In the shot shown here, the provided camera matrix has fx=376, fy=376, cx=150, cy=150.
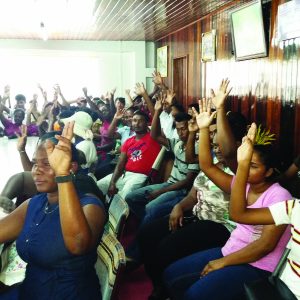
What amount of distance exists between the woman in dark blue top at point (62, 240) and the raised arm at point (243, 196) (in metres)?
0.63

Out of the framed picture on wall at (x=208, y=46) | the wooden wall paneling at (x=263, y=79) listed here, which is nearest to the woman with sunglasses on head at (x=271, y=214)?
the wooden wall paneling at (x=263, y=79)

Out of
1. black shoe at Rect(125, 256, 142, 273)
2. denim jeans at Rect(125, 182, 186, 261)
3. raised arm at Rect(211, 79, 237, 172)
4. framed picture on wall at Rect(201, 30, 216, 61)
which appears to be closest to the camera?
raised arm at Rect(211, 79, 237, 172)

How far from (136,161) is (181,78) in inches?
148

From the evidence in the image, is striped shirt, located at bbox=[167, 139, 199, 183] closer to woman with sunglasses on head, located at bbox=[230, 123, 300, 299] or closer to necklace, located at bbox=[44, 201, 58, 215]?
woman with sunglasses on head, located at bbox=[230, 123, 300, 299]

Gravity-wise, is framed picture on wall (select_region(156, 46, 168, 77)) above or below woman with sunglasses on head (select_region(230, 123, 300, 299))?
above

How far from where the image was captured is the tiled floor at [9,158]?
20.8 feet

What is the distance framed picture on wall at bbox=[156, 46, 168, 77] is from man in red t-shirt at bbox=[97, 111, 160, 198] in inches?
167

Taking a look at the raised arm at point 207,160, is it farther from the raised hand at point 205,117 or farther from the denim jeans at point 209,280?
the denim jeans at point 209,280

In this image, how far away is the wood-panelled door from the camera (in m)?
7.02

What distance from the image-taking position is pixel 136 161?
403 cm

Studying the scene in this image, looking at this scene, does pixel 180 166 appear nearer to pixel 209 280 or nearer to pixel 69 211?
pixel 209 280

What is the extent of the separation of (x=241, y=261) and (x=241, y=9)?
321 centimetres

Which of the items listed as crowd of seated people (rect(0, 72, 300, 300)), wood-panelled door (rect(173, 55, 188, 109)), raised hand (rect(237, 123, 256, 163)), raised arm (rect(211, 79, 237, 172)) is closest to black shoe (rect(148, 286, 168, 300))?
crowd of seated people (rect(0, 72, 300, 300))

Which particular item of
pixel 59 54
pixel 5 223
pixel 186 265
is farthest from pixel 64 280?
pixel 59 54
